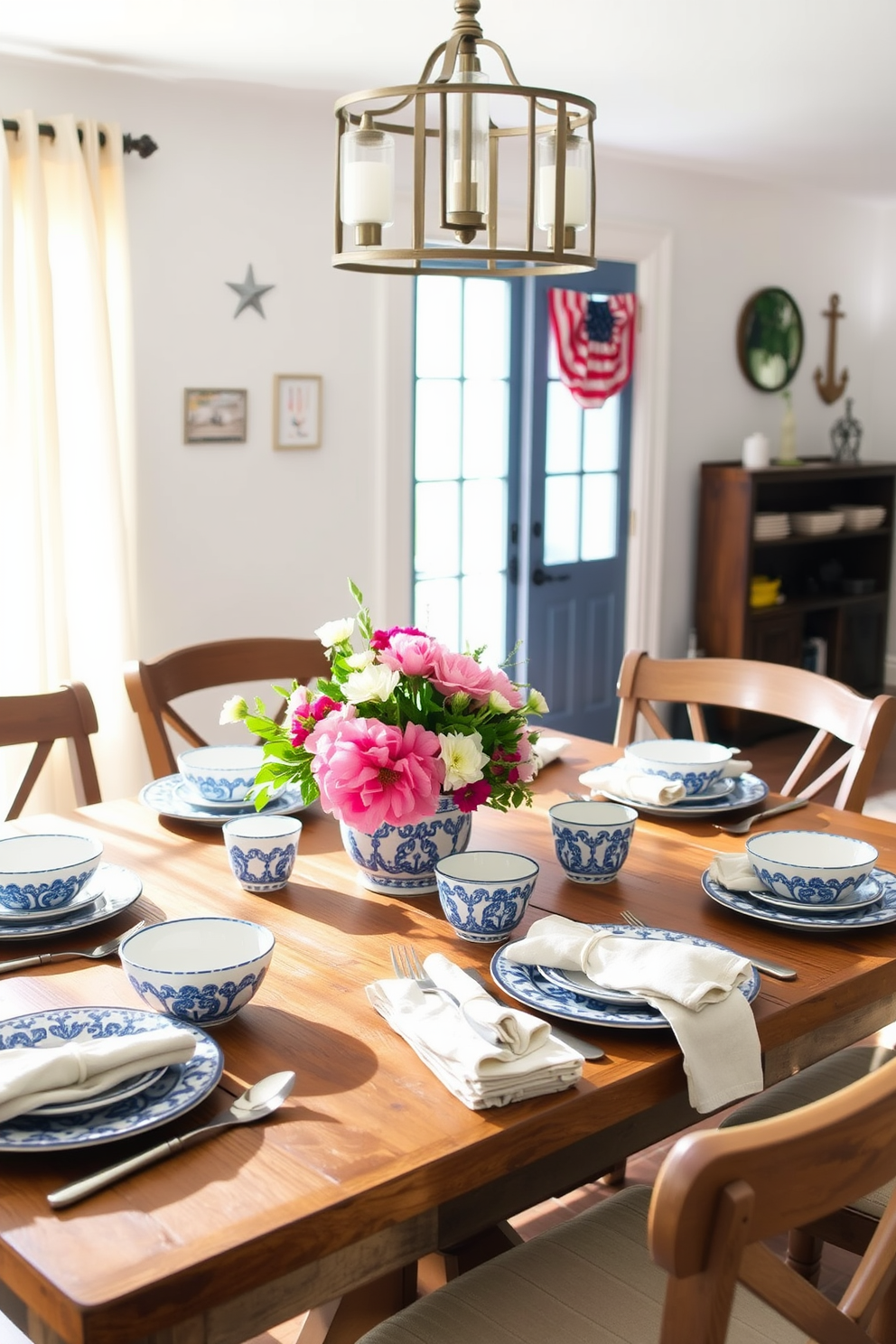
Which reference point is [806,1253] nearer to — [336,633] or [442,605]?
[336,633]

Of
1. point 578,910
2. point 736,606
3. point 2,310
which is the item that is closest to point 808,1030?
point 578,910

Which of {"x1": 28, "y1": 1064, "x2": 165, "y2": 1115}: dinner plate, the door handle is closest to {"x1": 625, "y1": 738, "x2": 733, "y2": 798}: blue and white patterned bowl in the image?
{"x1": 28, "y1": 1064, "x2": 165, "y2": 1115}: dinner plate

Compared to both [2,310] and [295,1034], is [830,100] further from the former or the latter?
[295,1034]

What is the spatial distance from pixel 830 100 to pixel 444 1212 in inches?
162

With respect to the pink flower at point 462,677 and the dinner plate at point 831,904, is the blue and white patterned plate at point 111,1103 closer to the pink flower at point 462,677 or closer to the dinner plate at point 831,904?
the pink flower at point 462,677

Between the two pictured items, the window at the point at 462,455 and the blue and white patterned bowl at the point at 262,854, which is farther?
the window at the point at 462,455

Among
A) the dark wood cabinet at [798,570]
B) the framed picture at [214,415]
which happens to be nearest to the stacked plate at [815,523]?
the dark wood cabinet at [798,570]

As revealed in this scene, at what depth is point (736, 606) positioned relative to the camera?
566 centimetres

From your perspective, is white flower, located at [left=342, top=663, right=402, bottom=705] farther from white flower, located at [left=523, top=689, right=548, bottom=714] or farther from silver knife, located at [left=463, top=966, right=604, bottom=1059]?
silver knife, located at [left=463, top=966, right=604, bottom=1059]

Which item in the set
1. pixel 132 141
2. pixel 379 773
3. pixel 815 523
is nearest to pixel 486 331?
pixel 132 141

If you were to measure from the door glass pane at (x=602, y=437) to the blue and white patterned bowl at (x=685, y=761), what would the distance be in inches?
128

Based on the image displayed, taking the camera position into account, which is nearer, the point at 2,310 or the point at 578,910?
the point at 578,910

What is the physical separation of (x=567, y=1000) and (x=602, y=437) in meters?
4.27

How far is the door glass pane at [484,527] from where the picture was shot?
500cm
